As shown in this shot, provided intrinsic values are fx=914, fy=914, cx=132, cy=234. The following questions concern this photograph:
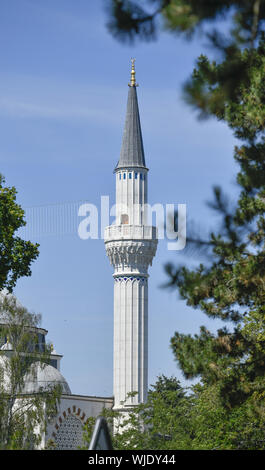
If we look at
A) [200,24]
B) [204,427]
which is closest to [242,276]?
→ [200,24]

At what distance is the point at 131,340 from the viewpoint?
53094 mm

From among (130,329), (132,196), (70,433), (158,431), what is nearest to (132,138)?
(132,196)

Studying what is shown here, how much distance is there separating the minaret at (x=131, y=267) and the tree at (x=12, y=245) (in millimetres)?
25553

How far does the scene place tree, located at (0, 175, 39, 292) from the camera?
27.0 m

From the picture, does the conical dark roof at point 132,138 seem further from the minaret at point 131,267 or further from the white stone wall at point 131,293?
the white stone wall at point 131,293

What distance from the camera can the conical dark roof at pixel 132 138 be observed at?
5447 cm

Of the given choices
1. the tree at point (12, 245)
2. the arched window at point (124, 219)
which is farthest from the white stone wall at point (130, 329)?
the tree at point (12, 245)

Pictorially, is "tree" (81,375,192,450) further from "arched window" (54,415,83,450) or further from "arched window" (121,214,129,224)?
"arched window" (121,214,129,224)

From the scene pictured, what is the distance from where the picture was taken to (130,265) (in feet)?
173

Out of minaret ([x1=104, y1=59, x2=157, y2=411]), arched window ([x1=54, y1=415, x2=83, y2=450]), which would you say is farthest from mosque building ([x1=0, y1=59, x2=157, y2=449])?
arched window ([x1=54, y1=415, x2=83, y2=450])

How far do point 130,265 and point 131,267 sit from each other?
183 millimetres

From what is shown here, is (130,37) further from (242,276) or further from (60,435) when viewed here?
(60,435)

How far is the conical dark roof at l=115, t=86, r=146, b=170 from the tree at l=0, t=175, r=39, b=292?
2732cm

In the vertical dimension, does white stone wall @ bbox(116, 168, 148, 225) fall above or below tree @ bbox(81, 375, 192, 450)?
above
